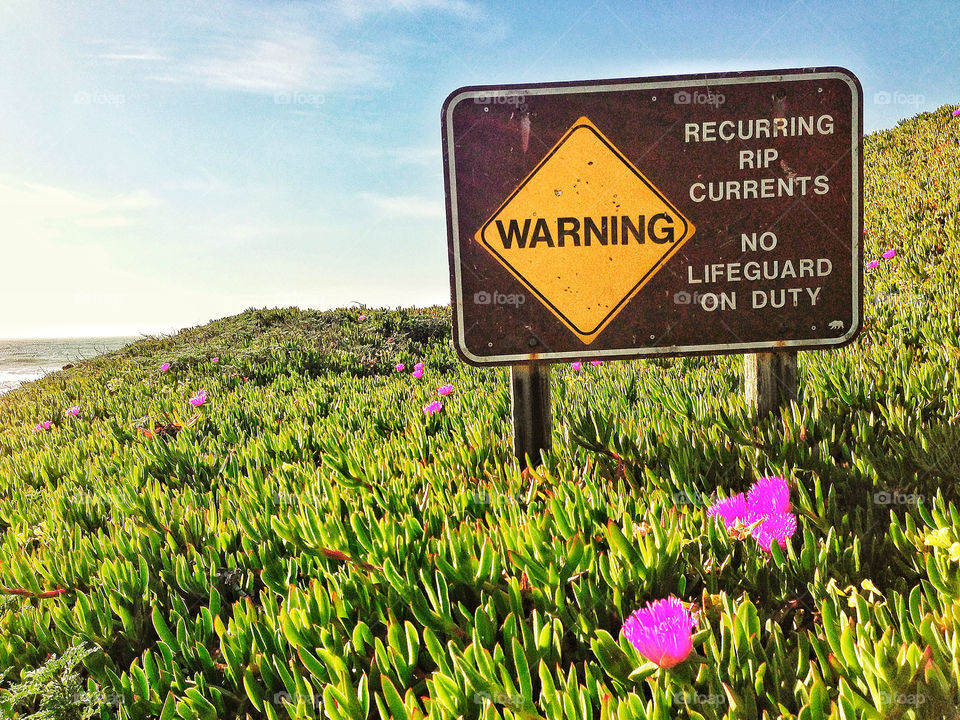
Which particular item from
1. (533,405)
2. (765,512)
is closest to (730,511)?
(765,512)

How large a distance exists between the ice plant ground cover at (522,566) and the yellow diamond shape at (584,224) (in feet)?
1.91

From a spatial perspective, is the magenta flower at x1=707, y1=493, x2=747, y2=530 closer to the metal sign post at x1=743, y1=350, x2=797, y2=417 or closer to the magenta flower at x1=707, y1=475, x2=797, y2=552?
the magenta flower at x1=707, y1=475, x2=797, y2=552

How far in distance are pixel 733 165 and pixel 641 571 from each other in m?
1.50

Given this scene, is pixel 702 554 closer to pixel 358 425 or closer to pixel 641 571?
pixel 641 571

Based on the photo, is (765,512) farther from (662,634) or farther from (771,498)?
(662,634)

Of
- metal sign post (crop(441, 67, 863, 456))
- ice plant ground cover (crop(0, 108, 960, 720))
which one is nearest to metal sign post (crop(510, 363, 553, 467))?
ice plant ground cover (crop(0, 108, 960, 720))

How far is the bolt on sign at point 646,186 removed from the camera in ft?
7.20

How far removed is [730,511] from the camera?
62.2 inches

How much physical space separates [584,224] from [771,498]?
110 centimetres

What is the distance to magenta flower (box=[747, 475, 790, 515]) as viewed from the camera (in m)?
1.53

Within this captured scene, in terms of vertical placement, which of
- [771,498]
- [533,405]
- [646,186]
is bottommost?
[771,498]

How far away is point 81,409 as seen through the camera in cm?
625

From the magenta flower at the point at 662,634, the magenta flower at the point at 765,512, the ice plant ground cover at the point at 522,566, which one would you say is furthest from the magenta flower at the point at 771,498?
the magenta flower at the point at 662,634

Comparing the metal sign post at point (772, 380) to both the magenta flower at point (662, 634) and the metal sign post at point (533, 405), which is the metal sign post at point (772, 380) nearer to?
the metal sign post at point (533, 405)
